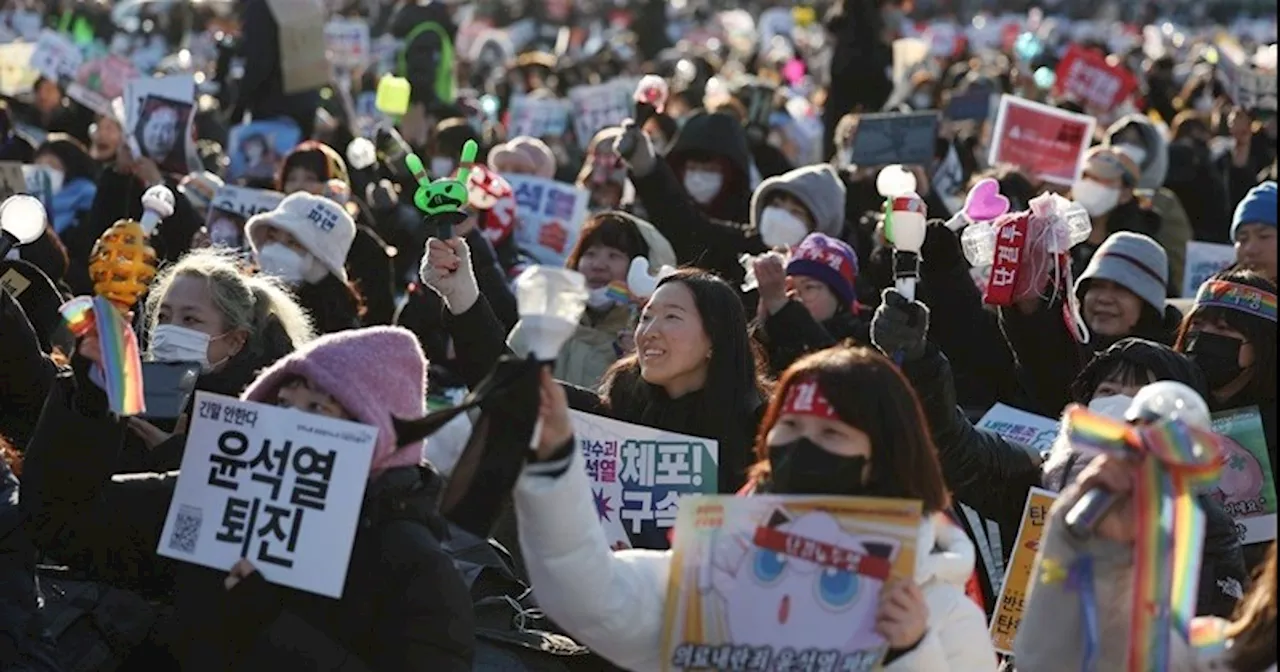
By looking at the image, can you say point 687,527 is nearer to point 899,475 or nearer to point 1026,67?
point 899,475

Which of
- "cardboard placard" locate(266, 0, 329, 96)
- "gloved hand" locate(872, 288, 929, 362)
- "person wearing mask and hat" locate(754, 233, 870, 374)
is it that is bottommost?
"cardboard placard" locate(266, 0, 329, 96)

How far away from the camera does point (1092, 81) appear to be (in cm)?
1547

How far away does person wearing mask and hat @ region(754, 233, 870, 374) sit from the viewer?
6582 millimetres

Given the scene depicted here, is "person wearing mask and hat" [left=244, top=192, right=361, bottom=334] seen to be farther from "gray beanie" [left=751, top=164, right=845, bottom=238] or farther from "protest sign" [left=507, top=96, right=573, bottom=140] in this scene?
"protest sign" [left=507, top=96, right=573, bottom=140]

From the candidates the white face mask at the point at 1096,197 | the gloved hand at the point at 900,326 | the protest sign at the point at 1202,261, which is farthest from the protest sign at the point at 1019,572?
the protest sign at the point at 1202,261

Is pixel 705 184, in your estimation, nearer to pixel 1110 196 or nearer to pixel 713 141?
pixel 713 141

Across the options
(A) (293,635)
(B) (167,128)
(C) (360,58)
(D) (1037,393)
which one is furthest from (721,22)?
(A) (293,635)

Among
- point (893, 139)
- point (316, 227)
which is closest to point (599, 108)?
point (893, 139)

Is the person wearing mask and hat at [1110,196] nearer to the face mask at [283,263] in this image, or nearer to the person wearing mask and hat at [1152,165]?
the person wearing mask and hat at [1152,165]

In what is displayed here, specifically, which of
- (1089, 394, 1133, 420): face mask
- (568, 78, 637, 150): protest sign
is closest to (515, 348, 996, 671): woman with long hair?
(1089, 394, 1133, 420): face mask

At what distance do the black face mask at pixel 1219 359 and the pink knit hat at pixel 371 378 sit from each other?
2665 mm

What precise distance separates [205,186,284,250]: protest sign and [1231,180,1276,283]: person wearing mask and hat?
368 cm

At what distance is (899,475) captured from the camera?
407 centimetres

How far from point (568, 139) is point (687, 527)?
462 inches
